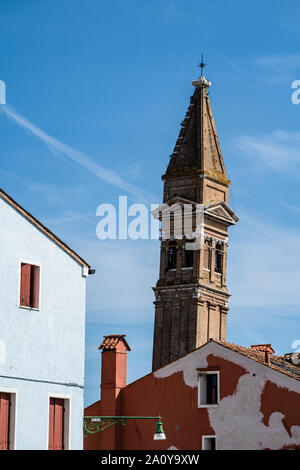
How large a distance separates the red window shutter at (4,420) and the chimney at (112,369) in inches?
729

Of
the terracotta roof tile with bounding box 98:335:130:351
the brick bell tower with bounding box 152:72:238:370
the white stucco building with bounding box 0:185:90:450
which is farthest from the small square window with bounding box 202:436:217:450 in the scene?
the brick bell tower with bounding box 152:72:238:370

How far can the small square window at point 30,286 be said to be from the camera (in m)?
28.2

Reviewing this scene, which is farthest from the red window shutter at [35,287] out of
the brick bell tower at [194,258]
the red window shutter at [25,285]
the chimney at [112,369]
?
the brick bell tower at [194,258]

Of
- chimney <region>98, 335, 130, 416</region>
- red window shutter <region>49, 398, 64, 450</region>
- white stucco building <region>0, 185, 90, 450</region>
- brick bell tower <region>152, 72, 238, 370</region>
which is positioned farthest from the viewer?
brick bell tower <region>152, 72, 238, 370</region>

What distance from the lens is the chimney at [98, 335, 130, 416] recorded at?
151 feet

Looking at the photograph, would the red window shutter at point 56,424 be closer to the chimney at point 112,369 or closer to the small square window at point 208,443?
the small square window at point 208,443

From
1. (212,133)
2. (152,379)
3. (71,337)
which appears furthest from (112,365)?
(212,133)

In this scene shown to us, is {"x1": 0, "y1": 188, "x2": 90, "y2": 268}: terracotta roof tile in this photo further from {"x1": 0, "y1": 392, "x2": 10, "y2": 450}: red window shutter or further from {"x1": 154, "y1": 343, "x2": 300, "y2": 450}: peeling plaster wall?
{"x1": 154, "y1": 343, "x2": 300, "y2": 450}: peeling plaster wall

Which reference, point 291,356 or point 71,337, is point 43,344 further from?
point 291,356

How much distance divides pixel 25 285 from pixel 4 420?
3.14 meters

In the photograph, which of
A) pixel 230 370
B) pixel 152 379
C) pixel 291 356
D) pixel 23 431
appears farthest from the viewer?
pixel 291 356

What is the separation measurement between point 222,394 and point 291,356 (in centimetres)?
710

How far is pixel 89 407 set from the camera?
47625 mm

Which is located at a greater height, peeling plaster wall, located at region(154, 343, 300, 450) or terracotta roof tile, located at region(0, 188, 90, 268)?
terracotta roof tile, located at region(0, 188, 90, 268)
